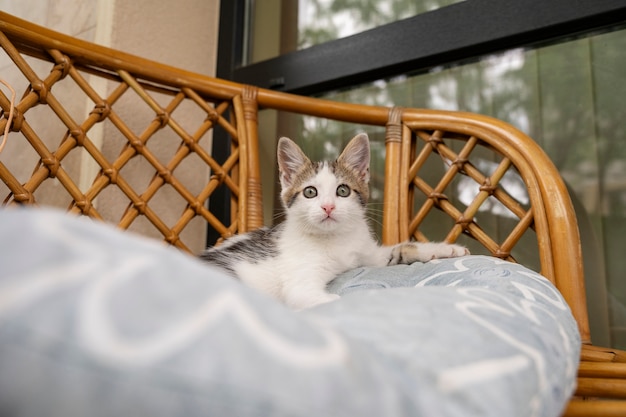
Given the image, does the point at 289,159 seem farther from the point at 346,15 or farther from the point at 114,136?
the point at 346,15

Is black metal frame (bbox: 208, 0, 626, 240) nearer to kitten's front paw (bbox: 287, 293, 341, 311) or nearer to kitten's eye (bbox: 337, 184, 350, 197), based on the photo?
kitten's eye (bbox: 337, 184, 350, 197)

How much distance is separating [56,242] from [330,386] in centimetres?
19

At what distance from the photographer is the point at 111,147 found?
1.43 metres

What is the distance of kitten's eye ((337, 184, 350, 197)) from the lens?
116cm

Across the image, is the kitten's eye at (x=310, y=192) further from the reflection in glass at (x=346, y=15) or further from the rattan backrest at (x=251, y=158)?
the reflection in glass at (x=346, y=15)

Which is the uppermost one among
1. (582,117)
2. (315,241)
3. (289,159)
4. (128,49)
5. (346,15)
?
(346,15)

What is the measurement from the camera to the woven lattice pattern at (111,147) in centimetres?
111

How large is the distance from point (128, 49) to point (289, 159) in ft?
2.35

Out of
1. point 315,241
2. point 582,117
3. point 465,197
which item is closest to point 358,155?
point 315,241

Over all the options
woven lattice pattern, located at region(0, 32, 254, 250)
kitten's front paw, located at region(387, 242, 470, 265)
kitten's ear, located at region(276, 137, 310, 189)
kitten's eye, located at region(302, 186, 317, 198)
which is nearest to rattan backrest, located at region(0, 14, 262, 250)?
woven lattice pattern, located at region(0, 32, 254, 250)

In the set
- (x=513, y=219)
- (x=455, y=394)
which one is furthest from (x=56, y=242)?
(x=513, y=219)

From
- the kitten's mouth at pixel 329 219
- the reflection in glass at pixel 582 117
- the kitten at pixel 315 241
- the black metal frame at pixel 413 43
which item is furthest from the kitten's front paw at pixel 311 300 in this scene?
the black metal frame at pixel 413 43

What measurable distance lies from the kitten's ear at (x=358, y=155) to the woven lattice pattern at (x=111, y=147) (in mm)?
335

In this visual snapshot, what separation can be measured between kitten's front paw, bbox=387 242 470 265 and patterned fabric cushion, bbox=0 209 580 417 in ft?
2.09
